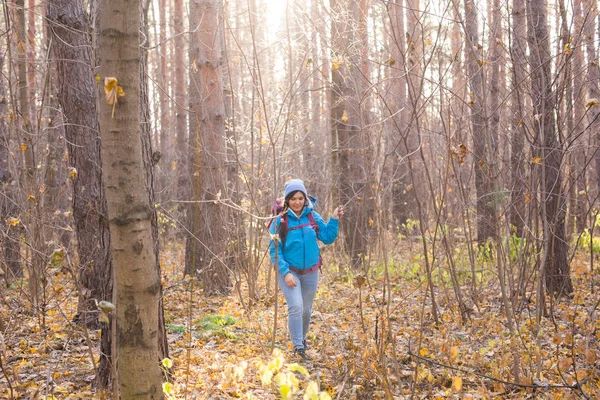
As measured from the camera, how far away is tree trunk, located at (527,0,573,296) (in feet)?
14.0

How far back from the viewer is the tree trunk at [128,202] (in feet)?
6.28

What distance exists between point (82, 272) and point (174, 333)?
106cm

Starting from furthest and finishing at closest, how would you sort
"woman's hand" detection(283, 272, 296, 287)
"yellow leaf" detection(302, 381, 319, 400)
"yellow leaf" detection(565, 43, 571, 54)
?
→ "woman's hand" detection(283, 272, 296, 287) → "yellow leaf" detection(565, 43, 571, 54) → "yellow leaf" detection(302, 381, 319, 400)

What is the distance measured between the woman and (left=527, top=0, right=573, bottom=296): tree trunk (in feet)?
5.80

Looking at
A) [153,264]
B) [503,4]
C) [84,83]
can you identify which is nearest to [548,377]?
[503,4]

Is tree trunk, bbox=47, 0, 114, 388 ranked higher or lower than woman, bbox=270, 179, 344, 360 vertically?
higher

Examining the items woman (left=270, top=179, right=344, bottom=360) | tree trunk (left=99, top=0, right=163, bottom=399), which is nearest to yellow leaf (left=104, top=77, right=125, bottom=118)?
tree trunk (left=99, top=0, right=163, bottom=399)

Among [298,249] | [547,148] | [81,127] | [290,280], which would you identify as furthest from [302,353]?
[81,127]

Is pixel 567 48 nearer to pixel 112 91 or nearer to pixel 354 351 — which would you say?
pixel 354 351

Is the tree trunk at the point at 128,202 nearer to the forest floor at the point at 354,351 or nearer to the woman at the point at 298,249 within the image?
the forest floor at the point at 354,351

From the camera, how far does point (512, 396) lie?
372cm

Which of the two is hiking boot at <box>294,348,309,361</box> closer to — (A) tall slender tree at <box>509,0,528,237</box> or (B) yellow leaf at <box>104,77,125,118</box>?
(A) tall slender tree at <box>509,0,528,237</box>

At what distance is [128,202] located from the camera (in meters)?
1.97

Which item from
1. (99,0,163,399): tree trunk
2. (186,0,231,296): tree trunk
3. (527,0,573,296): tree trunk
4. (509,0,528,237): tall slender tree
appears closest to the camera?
(99,0,163,399): tree trunk
